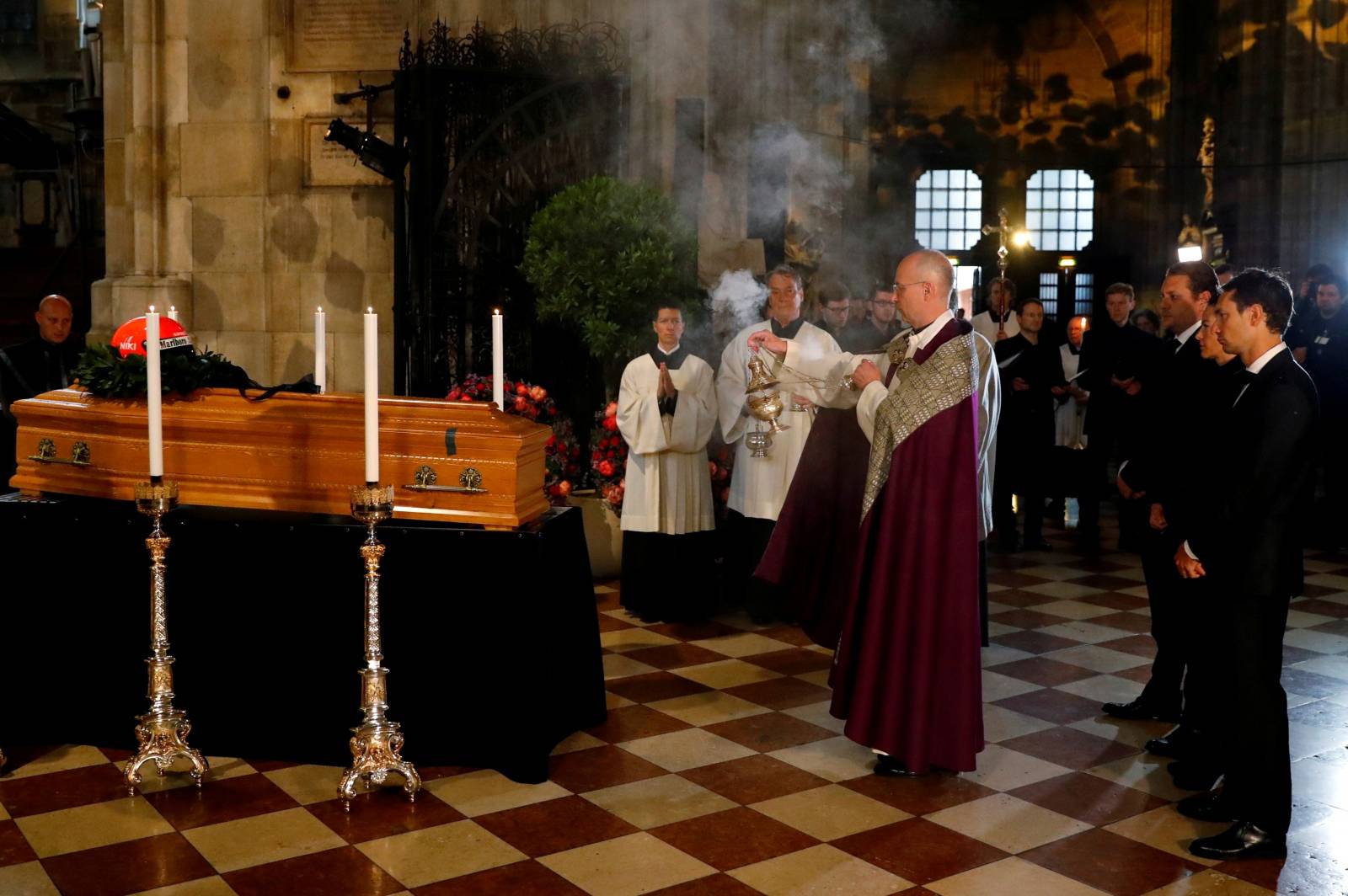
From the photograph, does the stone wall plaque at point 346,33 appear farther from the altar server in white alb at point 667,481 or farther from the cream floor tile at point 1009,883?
the cream floor tile at point 1009,883

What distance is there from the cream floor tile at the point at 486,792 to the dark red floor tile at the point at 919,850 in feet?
3.43

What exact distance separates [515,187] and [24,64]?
911cm

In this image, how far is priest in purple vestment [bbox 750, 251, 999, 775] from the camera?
4.64 metres

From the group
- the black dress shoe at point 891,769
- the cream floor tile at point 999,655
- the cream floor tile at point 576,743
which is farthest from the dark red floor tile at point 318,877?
the cream floor tile at point 999,655

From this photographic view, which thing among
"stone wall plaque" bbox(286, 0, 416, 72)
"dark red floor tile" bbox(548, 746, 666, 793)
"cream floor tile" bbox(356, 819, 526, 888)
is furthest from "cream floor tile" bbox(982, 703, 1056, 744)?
"stone wall plaque" bbox(286, 0, 416, 72)

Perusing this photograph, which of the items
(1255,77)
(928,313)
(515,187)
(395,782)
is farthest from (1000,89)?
(395,782)

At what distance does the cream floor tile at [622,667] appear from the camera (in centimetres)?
612

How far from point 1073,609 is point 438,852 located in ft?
15.4

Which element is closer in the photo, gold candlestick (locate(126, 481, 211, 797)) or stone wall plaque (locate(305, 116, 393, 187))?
gold candlestick (locate(126, 481, 211, 797))

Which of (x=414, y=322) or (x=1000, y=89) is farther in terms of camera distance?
(x=1000, y=89)

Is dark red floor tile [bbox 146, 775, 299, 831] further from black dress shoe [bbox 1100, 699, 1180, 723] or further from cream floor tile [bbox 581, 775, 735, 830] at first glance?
black dress shoe [bbox 1100, 699, 1180, 723]

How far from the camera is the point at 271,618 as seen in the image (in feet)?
15.7

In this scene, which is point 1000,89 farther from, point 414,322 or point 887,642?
point 887,642

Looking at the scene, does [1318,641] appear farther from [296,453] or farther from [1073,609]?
[296,453]
